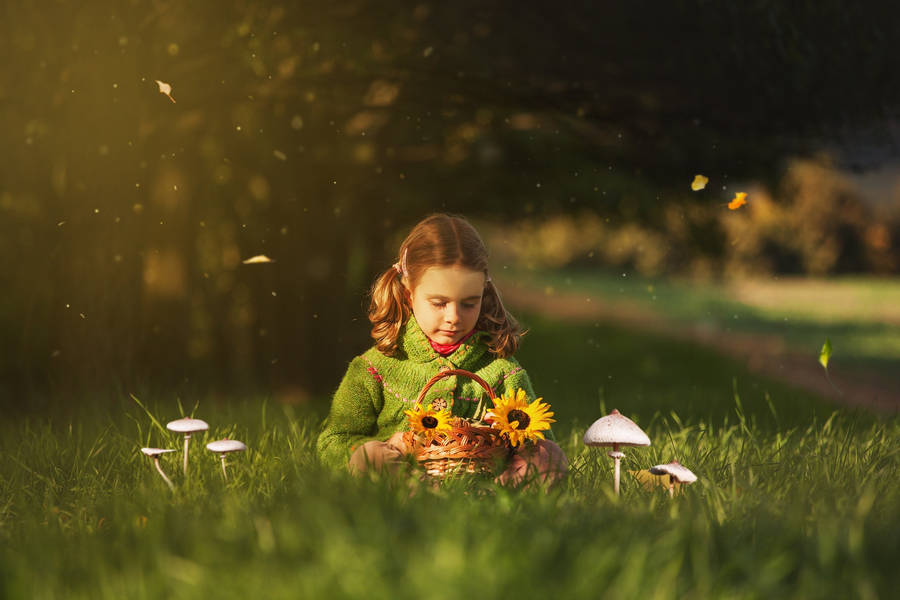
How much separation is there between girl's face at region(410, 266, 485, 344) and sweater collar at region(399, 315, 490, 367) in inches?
4.6

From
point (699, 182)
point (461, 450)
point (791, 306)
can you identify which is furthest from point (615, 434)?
point (791, 306)

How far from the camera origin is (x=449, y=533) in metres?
2.38

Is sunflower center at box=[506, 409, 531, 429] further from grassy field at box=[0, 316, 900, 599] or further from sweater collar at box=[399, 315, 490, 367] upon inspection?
sweater collar at box=[399, 315, 490, 367]

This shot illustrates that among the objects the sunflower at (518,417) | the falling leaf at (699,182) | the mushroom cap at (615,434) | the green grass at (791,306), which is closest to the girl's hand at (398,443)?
the sunflower at (518,417)

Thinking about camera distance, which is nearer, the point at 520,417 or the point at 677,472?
the point at 677,472

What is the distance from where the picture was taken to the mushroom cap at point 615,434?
319cm

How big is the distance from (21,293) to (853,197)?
32.5 metres

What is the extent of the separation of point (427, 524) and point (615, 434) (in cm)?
100

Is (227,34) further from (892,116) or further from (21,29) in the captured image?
(892,116)

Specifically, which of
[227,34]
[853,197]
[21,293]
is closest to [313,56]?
[227,34]

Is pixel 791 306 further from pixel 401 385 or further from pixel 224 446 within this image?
pixel 224 446

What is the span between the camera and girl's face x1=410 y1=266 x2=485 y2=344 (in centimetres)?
363

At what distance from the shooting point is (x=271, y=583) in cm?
214

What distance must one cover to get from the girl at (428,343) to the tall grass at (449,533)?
29 centimetres
